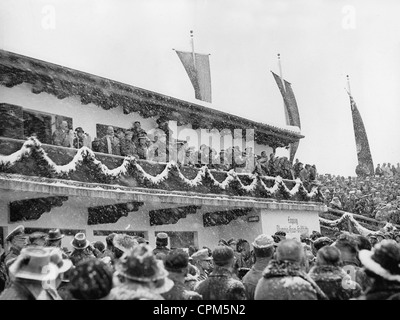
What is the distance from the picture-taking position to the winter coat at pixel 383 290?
13.3 ft

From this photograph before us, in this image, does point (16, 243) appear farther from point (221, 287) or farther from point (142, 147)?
point (142, 147)

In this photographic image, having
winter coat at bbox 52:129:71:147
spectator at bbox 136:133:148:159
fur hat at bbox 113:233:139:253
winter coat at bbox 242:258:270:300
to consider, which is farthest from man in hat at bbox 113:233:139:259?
spectator at bbox 136:133:148:159

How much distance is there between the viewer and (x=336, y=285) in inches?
200

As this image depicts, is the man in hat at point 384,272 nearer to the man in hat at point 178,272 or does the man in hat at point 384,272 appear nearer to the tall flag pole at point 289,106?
the man in hat at point 178,272

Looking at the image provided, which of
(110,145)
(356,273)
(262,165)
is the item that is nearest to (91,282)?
(356,273)

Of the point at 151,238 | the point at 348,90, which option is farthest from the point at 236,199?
the point at 348,90

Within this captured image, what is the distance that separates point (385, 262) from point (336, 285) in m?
1.01

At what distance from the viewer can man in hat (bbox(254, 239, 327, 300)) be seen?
4.47 meters

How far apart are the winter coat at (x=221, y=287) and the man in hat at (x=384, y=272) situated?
142 centimetres

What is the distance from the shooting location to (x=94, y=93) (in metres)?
16.7

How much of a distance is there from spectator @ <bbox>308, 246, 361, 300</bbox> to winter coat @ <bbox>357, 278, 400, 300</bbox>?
906 millimetres

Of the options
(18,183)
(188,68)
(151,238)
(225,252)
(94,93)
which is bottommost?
(151,238)

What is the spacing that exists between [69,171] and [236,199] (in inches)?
283
